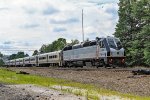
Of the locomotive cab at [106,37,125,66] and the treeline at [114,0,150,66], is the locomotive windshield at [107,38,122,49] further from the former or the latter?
the treeline at [114,0,150,66]

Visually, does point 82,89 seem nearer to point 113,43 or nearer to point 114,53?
point 114,53

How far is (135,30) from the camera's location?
7188 centimetres

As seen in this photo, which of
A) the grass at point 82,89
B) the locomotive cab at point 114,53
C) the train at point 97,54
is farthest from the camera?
the train at point 97,54

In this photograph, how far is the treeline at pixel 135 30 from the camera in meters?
63.1

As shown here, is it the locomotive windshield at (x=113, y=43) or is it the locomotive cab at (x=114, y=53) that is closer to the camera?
the locomotive cab at (x=114, y=53)

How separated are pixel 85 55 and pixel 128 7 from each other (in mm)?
20880

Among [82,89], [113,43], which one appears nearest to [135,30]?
[113,43]

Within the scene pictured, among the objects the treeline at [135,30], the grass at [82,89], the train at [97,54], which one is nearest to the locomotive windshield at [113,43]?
the train at [97,54]

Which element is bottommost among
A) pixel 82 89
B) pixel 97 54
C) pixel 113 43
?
pixel 82 89

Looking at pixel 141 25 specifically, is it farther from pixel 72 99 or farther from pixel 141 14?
pixel 72 99

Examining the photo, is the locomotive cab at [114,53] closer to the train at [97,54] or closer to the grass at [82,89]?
the train at [97,54]

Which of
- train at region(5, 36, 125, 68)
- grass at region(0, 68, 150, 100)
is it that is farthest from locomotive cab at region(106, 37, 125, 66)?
grass at region(0, 68, 150, 100)

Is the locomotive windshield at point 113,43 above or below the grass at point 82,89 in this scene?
above

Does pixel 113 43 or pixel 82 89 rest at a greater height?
pixel 113 43
